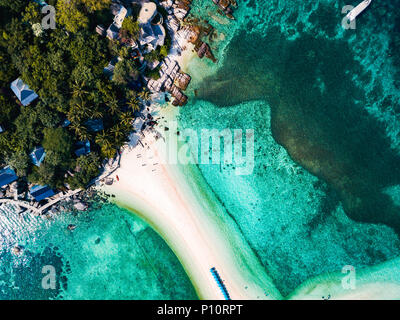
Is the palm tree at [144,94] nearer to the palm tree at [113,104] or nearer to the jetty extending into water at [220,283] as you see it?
the palm tree at [113,104]

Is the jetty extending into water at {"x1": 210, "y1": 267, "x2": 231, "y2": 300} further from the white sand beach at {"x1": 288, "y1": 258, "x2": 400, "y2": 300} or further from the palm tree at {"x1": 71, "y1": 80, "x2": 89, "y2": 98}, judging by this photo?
the palm tree at {"x1": 71, "y1": 80, "x2": 89, "y2": 98}

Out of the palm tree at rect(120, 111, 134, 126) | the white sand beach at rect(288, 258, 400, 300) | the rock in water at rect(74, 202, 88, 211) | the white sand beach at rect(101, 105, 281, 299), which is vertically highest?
the palm tree at rect(120, 111, 134, 126)

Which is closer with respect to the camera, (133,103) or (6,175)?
(6,175)

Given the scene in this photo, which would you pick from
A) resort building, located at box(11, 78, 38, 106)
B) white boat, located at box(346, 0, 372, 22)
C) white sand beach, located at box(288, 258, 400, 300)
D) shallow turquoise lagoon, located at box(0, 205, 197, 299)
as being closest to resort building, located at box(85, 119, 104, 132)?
resort building, located at box(11, 78, 38, 106)

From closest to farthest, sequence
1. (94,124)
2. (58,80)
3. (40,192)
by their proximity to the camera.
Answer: (58,80), (94,124), (40,192)

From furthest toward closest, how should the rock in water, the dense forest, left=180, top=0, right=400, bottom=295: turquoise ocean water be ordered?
1. the rock in water
2. left=180, top=0, right=400, bottom=295: turquoise ocean water
3. the dense forest

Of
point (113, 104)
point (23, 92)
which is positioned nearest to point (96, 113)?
point (113, 104)

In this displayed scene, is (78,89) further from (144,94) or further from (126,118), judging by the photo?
(144,94)
